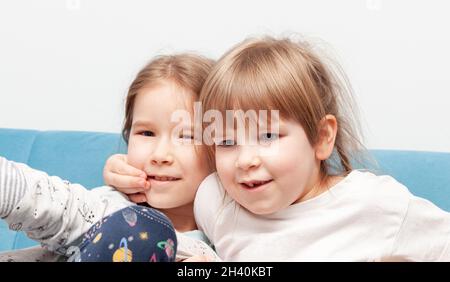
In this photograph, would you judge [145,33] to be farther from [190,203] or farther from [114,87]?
[190,203]

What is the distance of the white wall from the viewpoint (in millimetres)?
1724

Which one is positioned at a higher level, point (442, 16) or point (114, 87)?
point (442, 16)

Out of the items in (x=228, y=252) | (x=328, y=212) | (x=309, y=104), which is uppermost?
(x=309, y=104)

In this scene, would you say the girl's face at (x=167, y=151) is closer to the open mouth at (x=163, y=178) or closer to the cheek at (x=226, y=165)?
the open mouth at (x=163, y=178)

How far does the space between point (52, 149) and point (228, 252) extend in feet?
2.26

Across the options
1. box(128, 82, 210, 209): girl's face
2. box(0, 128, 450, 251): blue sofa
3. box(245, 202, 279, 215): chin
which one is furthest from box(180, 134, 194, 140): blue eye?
box(0, 128, 450, 251): blue sofa

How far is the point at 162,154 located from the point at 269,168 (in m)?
0.26

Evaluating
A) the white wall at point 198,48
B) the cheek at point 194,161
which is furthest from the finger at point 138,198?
the white wall at point 198,48

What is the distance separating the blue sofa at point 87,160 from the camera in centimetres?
144

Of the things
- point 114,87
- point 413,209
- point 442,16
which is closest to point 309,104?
point 413,209

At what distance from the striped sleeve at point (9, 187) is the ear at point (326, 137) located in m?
0.51

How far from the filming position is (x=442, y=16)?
1.71m

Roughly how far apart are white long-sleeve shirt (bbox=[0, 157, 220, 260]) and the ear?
0.27 m

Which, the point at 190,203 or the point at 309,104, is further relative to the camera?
the point at 190,203
